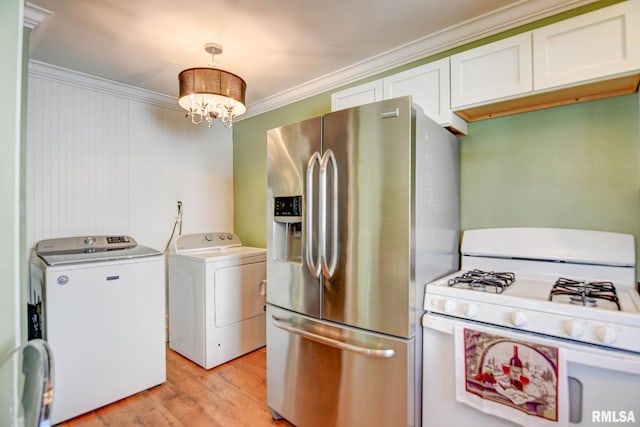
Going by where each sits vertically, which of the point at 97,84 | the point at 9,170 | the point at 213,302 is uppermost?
the point at 97,84

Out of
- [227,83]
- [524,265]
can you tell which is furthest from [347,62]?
[524,265]

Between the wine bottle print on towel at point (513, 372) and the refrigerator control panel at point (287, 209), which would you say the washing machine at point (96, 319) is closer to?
the refrigerator control panel at point (287, 209)

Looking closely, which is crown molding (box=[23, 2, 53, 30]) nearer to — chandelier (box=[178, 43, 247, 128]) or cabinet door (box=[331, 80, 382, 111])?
chandelier (box=[178, 43, 247, 128])

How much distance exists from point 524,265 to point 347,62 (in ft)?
6.26

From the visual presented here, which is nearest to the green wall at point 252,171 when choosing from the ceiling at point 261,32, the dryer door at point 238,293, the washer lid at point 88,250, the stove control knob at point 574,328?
the dryer door at point 238,293

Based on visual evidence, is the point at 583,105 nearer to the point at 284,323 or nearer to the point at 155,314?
the point at 284,323

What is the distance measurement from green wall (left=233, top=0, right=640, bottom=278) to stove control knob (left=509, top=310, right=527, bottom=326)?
785 mm

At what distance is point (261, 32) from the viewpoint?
1.96 metres

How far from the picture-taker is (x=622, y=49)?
132 cm

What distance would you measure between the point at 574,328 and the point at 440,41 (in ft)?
5.95

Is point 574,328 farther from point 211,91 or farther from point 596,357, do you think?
point 211,91

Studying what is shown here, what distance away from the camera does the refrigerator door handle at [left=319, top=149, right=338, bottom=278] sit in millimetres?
1571

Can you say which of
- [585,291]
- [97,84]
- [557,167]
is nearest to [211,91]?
[97,84]

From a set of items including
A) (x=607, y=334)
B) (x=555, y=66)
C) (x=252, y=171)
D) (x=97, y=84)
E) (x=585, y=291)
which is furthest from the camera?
(x=252, y=171)
